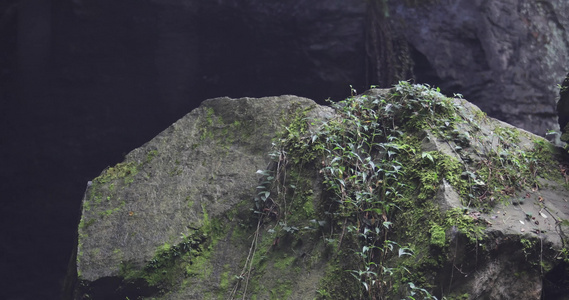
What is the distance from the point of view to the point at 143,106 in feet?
23.2

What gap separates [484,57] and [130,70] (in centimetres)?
494

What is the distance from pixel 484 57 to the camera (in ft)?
21.3

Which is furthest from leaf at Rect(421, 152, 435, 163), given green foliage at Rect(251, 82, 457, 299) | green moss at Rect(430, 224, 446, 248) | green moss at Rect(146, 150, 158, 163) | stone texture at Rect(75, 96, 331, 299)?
green moss at Rect(146, 150, 158, 163)

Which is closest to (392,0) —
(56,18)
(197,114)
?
(197,114)

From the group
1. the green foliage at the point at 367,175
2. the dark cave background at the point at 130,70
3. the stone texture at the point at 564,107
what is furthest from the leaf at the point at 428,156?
the dark cave background at the point at 130,70

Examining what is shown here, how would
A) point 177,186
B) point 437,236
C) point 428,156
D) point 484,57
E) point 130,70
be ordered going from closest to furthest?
1. point 437,236
2. point 428,156
3. point 177,186
4. point 484,57
5. point 130,70

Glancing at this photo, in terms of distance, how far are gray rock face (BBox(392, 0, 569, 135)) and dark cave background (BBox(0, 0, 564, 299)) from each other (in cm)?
19

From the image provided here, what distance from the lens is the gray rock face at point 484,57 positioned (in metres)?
6.44

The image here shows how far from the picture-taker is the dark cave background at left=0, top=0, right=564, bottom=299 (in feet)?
20.7

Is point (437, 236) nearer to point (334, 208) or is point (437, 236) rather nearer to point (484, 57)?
point (334, 208)

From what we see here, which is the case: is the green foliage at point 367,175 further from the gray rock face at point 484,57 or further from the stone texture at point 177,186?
the gray rock face at point 484,57

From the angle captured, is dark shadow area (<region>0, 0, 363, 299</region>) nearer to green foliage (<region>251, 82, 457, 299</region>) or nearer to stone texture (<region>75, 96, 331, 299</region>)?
stone texture (<region>75, 96, 331, 299</region>)

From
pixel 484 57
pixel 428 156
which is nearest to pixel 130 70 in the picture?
pixel 428 156

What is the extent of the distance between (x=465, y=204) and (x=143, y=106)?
5214 mm
